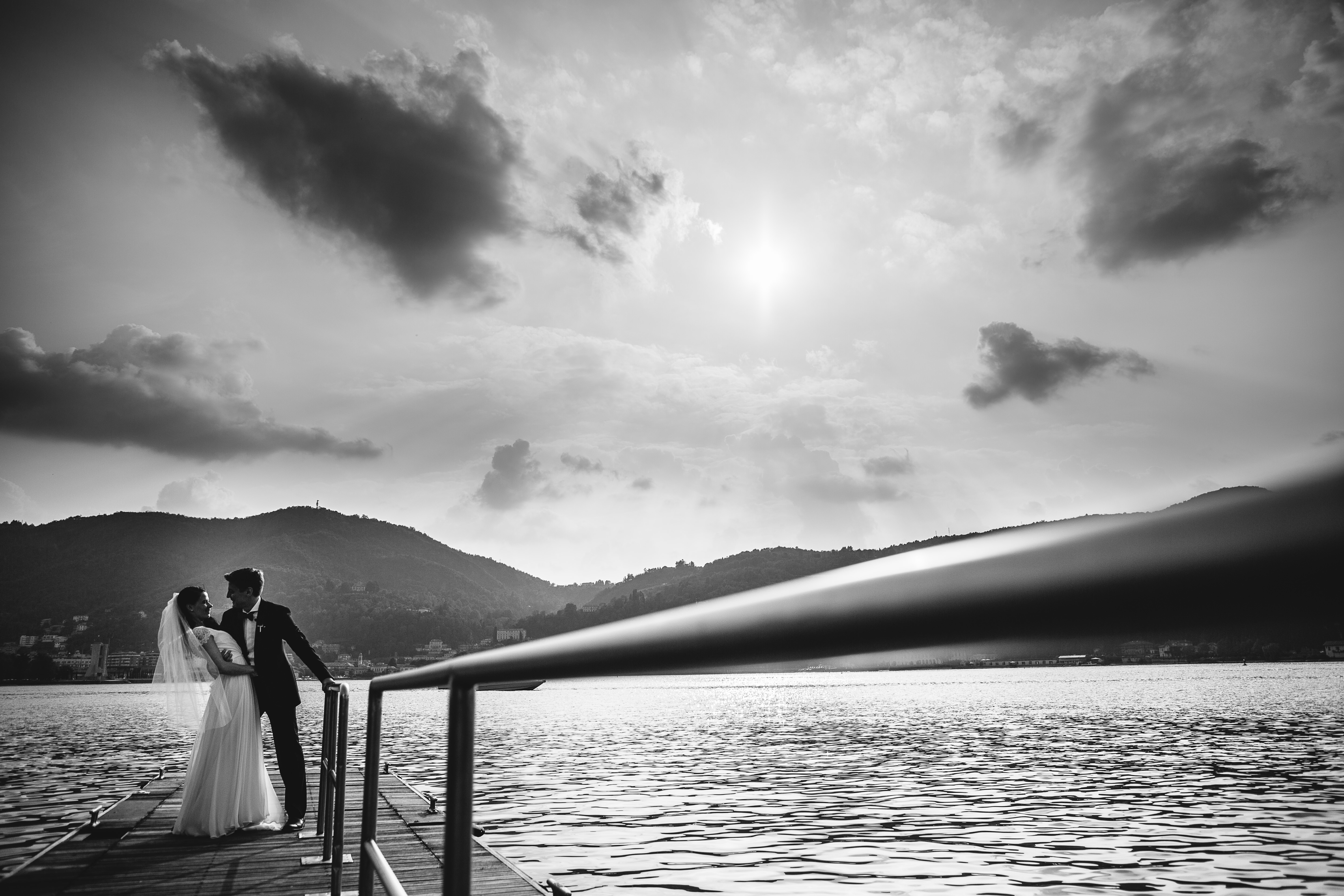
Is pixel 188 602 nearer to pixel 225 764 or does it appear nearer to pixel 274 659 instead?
pixel 274 659

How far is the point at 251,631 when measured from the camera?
7.41 meters

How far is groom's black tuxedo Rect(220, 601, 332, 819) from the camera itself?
7.32 metres

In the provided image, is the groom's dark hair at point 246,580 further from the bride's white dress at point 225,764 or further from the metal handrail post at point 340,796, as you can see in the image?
the metal handrail post at point 340,796

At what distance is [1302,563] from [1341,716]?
212 ft

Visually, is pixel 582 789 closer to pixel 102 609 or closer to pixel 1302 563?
pixel 1302 563

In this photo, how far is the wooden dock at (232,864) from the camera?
5.49 meters

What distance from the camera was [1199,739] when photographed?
122 feet

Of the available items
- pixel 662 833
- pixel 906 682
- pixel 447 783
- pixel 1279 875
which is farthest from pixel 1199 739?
pixel 906 682

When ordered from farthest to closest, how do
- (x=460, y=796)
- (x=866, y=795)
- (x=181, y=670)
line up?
(x=866, y=795)
(x=181, y=670)
(x=460, y=796)

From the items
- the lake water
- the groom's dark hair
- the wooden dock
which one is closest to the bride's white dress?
the wooden dock

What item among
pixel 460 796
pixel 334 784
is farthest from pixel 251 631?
pixel 460 796

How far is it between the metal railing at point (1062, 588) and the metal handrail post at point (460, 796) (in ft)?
2.92

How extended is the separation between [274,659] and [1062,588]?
7.94 metres

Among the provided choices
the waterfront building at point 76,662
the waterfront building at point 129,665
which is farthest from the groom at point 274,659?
the waterfront building at point 76,662
